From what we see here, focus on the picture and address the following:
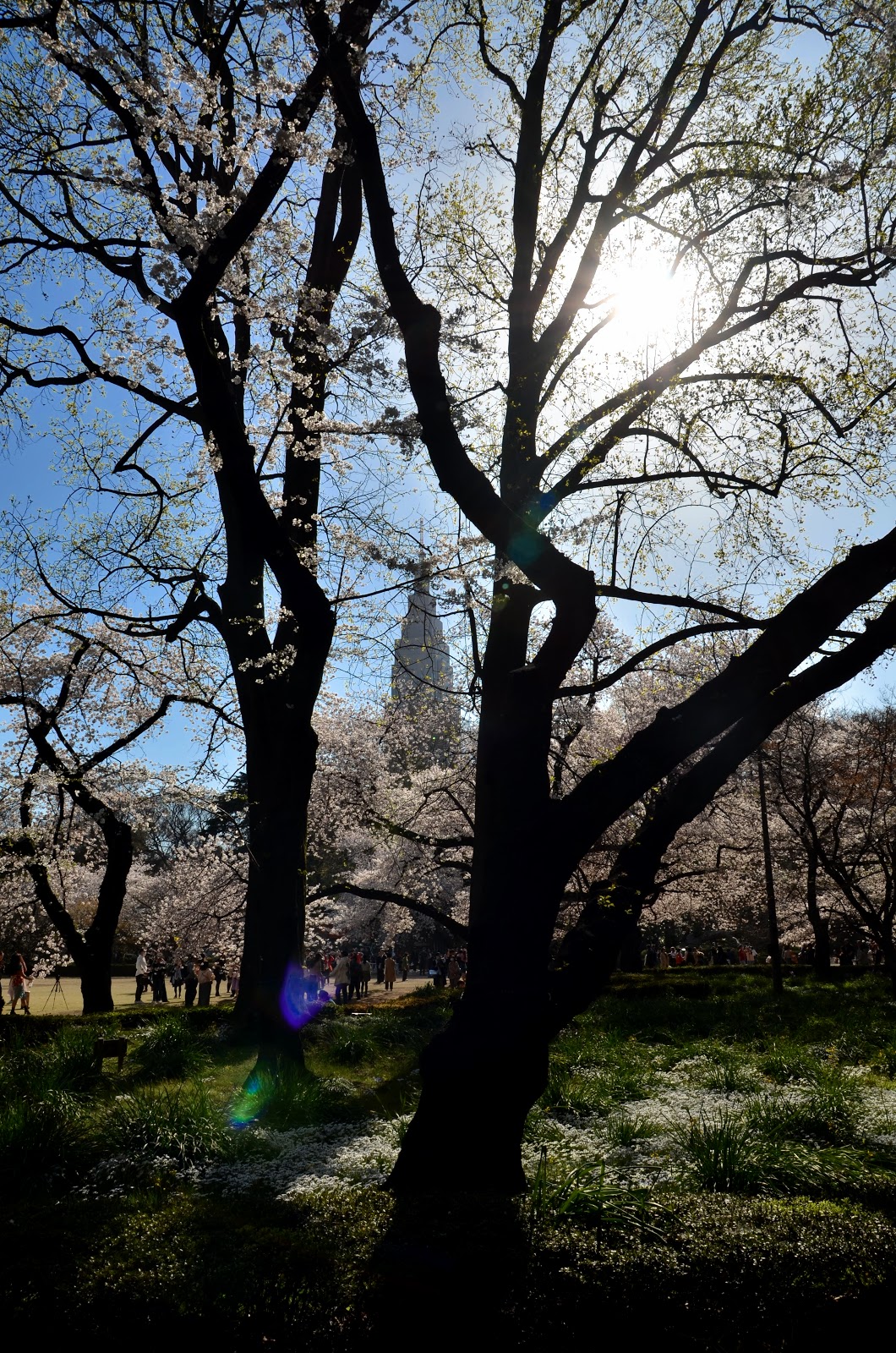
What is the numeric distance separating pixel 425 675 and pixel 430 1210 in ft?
33.9

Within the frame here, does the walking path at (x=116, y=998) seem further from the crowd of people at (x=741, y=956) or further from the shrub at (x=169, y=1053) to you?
the crowd of people at (x=741, y=956)

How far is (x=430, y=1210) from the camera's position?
157 inches

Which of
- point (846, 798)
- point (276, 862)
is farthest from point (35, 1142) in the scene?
point (846, 798)

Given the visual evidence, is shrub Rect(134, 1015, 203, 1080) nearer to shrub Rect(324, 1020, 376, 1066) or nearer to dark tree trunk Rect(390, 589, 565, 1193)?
shrub Rect(324, 1020, 376, 1066)

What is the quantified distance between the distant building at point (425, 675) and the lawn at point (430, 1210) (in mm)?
4786

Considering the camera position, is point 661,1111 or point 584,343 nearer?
point 661,1111

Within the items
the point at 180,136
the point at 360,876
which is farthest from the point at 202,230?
the point at 360,876

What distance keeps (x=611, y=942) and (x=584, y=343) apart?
6.35 m

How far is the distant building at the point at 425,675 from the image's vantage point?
10.4m

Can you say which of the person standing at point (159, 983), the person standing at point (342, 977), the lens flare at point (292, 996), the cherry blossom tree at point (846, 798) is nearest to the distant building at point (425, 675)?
the lens flare at point (292, 996)

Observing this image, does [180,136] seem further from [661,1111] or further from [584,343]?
[661,1111]

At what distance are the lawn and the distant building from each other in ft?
15.7

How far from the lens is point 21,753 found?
15.2m

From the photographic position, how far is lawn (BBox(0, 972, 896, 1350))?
10.4 feet
